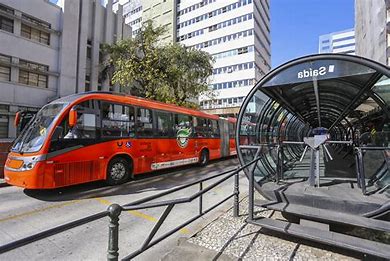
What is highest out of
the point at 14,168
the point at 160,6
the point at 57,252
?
the point at 160,6

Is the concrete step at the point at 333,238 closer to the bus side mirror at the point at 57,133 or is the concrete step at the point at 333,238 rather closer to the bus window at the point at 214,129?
the bus side mirror at the point at 57,133

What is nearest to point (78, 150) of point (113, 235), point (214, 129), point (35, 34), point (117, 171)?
point (117, 171)

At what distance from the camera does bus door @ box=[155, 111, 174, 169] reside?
9.23 metres

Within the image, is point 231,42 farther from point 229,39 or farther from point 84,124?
point 84,124

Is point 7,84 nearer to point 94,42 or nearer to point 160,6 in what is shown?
point 94,42

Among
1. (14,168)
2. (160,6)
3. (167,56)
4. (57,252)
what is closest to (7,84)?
(167,56)

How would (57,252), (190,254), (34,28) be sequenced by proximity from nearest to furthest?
1. (190,254)
2. (57,252)
3. (34,28)

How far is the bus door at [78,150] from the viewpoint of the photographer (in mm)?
6238

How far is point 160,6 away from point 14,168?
54128 millimetres

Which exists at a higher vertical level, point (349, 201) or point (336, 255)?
point (349, 201)

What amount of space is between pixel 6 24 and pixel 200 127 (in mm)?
16065

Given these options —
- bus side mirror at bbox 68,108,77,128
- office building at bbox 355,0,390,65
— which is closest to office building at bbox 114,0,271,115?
office building at bbox 355,0,390,65

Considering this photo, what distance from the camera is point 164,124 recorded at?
9.58 meters

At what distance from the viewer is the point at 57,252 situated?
3.58 m
